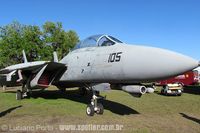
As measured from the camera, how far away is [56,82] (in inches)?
579

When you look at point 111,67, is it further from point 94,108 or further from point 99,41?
point 94,108

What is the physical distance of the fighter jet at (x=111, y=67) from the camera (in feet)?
27.3

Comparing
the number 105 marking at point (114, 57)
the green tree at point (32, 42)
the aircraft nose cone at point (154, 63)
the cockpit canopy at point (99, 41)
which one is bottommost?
the aircraft nose cone at point (154, 63)

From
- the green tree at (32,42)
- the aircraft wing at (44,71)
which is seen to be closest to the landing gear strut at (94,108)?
the aircraft wing at (44,71)

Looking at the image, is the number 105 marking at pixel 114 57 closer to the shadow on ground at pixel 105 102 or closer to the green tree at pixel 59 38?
the shadow on ground at pixel 105 102

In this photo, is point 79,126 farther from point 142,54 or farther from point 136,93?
point 142,54

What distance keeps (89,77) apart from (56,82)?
4.05 metres

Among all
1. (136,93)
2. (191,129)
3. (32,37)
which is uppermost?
(32,37)

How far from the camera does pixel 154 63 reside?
27.7 feet

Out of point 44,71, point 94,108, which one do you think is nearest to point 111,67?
point 94,108

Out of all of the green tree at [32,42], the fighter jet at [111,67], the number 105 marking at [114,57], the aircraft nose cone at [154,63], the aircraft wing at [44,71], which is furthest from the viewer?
the green tree at [32,42]

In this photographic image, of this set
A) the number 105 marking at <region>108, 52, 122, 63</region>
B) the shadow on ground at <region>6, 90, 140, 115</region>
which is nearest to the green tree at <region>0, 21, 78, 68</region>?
the shadow on ground at <region>6, 90, 140, 115</region>

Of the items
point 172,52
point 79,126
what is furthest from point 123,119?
point 172,52

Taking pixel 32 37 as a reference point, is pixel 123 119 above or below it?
below
